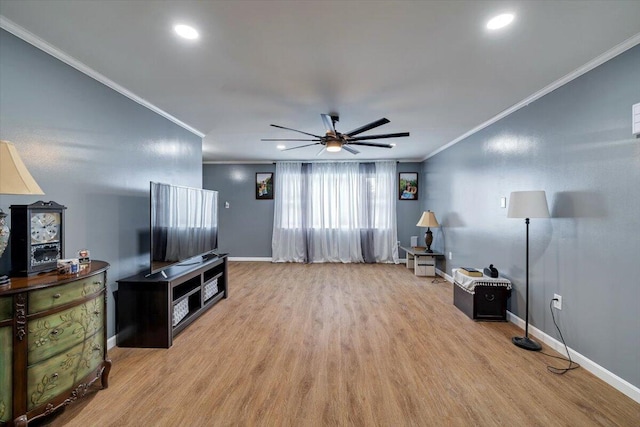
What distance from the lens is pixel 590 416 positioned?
1787 mm

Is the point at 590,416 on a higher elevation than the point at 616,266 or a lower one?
lower

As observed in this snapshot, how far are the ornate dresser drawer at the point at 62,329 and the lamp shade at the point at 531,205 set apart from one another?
3618 millimetres

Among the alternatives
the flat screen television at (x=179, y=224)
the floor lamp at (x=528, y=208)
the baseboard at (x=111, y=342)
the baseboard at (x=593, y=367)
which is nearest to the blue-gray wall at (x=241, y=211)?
the flat screen television at (x=179, y=224)

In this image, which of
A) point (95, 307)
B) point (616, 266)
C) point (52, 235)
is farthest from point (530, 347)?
point (52, 235)

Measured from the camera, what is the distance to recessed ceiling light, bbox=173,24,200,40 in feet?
6.04

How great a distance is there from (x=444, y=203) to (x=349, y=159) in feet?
7.81

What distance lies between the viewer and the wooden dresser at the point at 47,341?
146cm

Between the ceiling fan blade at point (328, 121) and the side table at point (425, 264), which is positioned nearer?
the ceiling fan blade at point (328, 121)

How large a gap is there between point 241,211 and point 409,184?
4.29m

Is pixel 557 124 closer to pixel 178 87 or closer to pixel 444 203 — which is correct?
pixel 444 203

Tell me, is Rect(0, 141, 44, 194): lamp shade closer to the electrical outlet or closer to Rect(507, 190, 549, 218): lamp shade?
Rect(507, 190, 549, 218): lamp shade

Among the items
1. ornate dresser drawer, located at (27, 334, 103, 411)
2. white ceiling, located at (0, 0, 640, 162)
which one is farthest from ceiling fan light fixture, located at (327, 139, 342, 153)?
ornate dresser drawer, located at (27, 334, 103, 411)

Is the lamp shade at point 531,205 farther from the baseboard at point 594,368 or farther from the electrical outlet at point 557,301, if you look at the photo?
the baseboard at point 594,368

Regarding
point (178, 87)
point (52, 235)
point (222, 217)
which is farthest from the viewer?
point (222, 217)
